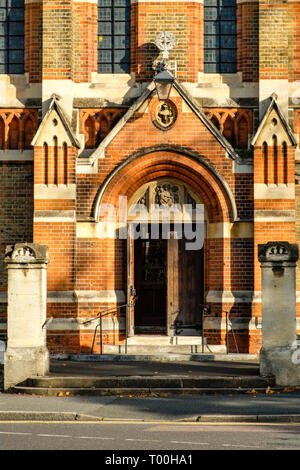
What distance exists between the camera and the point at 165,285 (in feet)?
69.1

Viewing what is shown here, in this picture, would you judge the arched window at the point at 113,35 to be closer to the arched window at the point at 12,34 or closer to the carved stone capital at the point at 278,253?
the arched window at the point at 12,34

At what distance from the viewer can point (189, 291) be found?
68.5ft

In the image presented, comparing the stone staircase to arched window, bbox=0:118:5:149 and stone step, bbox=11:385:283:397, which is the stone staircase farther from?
arched window, bbox=0:118:5:149

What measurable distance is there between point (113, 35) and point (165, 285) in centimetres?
578

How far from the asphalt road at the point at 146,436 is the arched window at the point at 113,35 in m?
10.3

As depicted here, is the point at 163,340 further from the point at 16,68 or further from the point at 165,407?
the point at 16,68

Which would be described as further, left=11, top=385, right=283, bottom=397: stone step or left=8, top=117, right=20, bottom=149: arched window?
left=8, top=117, right=20, bottom=149: arched window

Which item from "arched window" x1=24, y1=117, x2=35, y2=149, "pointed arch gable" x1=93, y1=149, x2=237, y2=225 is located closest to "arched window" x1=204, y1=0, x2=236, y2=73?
"pointed arch gable" x1=93, y1=149, x2=237, y2=225

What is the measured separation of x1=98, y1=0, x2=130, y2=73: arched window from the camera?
20984 millimetres

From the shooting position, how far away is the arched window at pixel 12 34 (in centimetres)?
2123

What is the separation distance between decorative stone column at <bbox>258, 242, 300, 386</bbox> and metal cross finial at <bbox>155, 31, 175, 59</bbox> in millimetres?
5956
